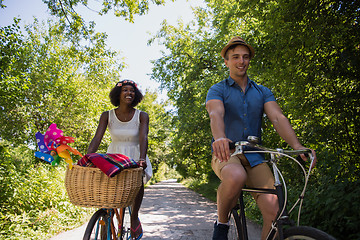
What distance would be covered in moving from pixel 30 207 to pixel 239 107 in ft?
18.6

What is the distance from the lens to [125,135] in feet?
11.3

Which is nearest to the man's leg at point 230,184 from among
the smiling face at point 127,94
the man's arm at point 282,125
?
the man's arm at point 282,125

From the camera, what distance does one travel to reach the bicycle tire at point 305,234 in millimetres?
1462

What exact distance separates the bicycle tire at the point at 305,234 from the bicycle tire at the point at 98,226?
1.58 m

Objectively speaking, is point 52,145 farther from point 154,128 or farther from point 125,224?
point 154,128

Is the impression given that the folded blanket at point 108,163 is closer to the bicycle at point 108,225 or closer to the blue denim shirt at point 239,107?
the bicycle at point 108,225

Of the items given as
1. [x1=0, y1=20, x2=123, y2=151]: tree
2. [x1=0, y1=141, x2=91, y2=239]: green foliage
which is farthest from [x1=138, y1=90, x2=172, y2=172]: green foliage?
[x1=0, y1=141, x2=91, y2=239]: green foliage


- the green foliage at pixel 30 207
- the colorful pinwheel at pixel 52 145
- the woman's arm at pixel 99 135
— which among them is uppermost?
the woman's arm at pixel 99 135

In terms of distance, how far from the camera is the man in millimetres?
2098

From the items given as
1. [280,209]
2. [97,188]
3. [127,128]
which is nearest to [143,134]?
[127,128]

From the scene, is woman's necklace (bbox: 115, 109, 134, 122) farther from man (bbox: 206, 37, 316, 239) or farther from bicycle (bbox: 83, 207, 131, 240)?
man (bbox: 206, 37, 316, 239)

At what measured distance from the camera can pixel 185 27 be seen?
17.4 meters

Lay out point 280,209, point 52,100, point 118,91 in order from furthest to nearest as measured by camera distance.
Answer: point 52,100 → point 118,91 → point 280,209

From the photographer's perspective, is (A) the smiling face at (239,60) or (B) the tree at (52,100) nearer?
(A) the smiling face at (239,60)
